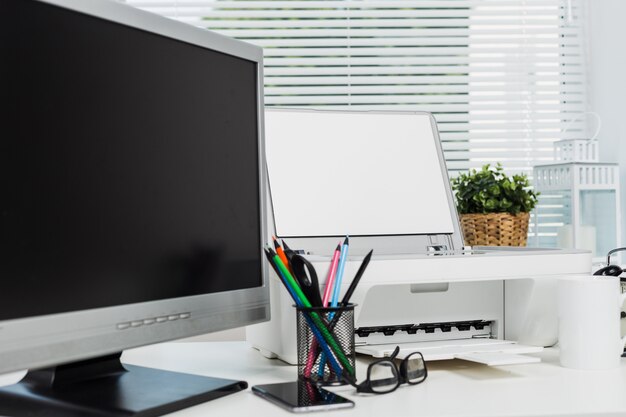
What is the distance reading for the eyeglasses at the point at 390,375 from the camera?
81cm

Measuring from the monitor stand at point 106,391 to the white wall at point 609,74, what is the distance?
1.98 meters

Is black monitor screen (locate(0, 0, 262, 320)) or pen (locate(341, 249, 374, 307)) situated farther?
pen (locate(341, 249, 374, 307))

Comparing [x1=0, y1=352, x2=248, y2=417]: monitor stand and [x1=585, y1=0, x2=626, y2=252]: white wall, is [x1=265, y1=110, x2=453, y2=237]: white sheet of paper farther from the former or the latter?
[x1=585, y1=0, x2=626, y2=252]: white wall

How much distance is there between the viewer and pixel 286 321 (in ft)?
3.17

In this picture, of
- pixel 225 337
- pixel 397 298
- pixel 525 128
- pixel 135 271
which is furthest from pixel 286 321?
pixel 525 128

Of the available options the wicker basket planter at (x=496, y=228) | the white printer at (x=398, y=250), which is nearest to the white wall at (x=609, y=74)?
the wicker basket planter at (x=496, y=228)

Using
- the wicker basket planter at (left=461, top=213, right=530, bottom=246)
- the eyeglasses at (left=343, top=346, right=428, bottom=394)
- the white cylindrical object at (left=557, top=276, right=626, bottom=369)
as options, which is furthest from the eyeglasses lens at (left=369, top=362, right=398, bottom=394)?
the wicker basket planter at (left=461, top=213, right=530, bottom=246)

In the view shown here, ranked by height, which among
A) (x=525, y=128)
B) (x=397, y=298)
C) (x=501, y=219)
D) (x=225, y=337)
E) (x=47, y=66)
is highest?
(x=525, y=128)

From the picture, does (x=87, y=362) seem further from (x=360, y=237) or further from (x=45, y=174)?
(x=360, y=237)

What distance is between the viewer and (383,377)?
0.82m

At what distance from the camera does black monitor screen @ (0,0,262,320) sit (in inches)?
25.6

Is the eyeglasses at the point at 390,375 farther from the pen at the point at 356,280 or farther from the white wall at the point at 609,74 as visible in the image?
the white wall at the point at 609,74

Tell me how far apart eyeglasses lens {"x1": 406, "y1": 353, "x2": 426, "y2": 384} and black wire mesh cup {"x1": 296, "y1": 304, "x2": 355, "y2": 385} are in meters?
0.07

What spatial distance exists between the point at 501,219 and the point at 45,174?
4.18 ft
